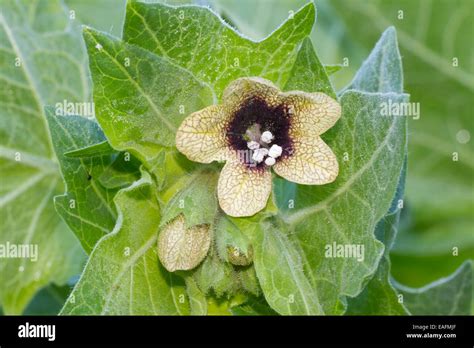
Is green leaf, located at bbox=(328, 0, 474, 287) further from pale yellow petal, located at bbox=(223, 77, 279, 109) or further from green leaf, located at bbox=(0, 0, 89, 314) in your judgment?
pale yellow petal, located at bbox=(223, 77, 279, 109)

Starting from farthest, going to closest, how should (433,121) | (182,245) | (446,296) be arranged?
(433,121) → (446,296) → (182,245)

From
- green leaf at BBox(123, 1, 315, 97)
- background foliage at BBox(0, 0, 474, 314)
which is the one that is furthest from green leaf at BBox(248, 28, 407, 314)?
green leaf at BBox(123, 1, 315, 97)

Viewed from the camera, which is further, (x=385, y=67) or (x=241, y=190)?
(x=385, y=67)

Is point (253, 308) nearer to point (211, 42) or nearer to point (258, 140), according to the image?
point (258, 140)

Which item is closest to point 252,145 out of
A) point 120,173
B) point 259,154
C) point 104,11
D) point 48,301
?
point 259,154

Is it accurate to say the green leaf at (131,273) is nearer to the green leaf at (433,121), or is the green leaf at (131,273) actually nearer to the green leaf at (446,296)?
the green leaf at (446,296)

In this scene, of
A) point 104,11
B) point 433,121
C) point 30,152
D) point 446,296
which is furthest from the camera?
point 433,121
